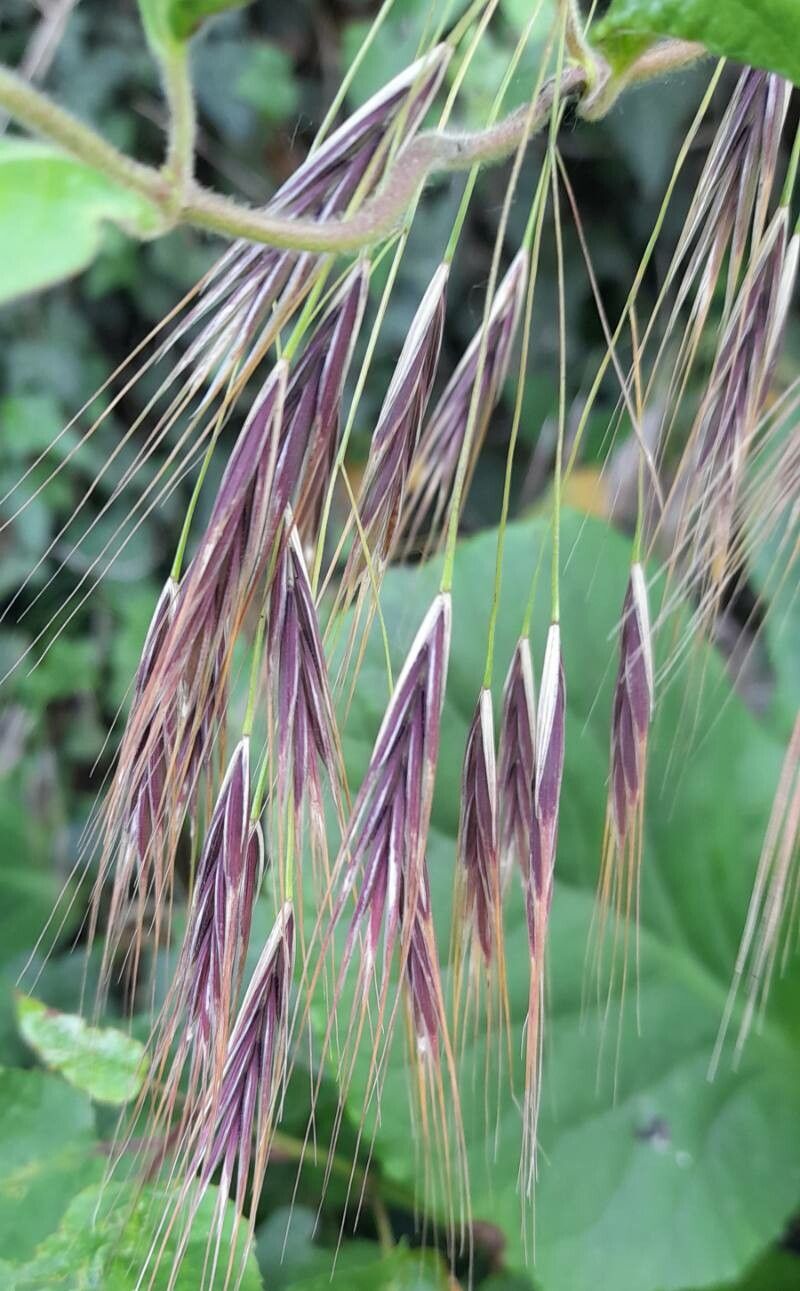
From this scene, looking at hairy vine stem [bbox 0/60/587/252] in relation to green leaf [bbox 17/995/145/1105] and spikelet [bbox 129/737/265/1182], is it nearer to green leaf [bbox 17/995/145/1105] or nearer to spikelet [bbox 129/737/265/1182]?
spikelet [bbox 129/737/265/1182]

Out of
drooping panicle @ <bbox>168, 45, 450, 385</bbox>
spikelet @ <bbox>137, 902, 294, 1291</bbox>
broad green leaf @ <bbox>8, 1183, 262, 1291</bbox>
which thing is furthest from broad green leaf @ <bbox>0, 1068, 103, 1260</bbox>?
drooping panicle @ <bbox>168, 45, 450, 385</bbox>

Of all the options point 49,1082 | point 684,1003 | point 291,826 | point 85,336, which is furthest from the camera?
point 85,336

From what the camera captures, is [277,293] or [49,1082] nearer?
[277,293]

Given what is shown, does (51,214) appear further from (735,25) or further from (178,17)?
(735,25)

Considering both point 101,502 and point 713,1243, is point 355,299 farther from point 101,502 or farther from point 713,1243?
point 101,502

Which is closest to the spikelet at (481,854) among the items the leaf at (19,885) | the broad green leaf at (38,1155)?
the broad green leaf at (38,1155)

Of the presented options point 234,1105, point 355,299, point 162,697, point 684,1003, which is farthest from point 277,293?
point 684,1003

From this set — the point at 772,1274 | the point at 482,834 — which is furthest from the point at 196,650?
the point at 772,1274
